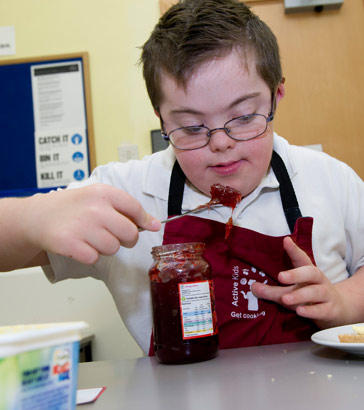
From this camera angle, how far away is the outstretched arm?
0.69 m

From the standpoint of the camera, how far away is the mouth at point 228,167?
38.9 inches

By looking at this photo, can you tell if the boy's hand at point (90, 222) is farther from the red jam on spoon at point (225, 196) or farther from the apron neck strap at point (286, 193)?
the apron neck strap at point (286, 193)

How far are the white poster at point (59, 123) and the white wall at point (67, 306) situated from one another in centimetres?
76

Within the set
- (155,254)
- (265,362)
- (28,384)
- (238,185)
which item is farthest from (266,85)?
(28,384)

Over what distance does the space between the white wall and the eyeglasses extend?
816mm

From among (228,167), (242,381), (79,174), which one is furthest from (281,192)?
(79,174)

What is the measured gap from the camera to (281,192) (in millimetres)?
1160

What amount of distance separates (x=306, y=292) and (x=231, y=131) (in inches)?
13.7

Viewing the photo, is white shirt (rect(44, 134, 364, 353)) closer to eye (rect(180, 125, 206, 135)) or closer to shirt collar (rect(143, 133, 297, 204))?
shirt collar (rect(143, 133, 297, 204))

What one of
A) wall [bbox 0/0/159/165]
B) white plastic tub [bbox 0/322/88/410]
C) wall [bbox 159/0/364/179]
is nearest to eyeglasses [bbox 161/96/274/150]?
white plastic tub [bbox 0/322/88/410]

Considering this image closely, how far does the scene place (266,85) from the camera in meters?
1.01

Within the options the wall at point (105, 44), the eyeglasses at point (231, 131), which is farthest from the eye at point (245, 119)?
the wall at point (105, 44)

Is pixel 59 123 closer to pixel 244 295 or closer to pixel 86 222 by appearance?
pixel 244 295

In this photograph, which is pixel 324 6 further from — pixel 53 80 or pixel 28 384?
pixel 28 384
